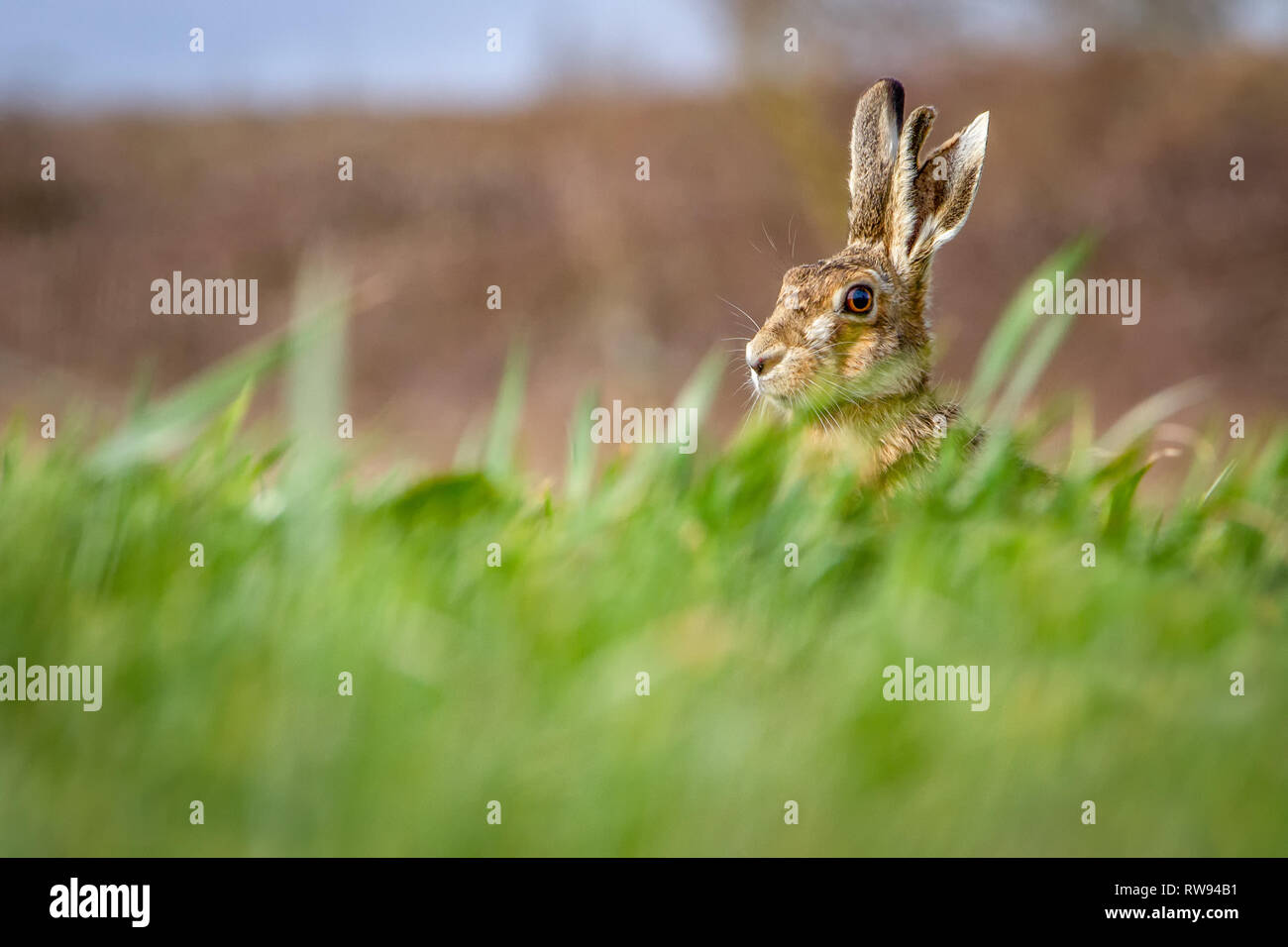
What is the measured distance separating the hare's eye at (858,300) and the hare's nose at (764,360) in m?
0.22

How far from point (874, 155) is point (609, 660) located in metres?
2.07

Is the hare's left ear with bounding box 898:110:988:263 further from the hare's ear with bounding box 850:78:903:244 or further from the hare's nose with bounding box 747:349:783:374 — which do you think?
the hare's nose with bounding box 747:349:783:374

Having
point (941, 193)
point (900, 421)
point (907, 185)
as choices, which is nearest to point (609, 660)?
point (900, 421)

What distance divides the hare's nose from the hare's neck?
0.74 ft

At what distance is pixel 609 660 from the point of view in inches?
64.7

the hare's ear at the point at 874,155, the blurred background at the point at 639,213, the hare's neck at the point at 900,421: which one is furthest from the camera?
the blurred background at the point at 639,213

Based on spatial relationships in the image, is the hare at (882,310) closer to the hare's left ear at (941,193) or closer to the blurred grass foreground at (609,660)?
the hare's left ear at (941,193)

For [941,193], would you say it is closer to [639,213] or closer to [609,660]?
[609,660]

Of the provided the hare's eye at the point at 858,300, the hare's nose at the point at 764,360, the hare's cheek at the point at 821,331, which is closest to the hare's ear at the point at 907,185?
the hare's eye at the point at 858,300

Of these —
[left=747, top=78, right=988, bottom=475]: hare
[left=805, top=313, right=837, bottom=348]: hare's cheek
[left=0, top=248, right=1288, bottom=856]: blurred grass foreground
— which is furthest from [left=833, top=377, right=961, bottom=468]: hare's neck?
[left=0, top=248, right=1288, bottom=856]: blurred grass foreground

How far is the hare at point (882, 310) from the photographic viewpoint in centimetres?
298

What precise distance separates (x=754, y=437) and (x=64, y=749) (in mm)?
1667
